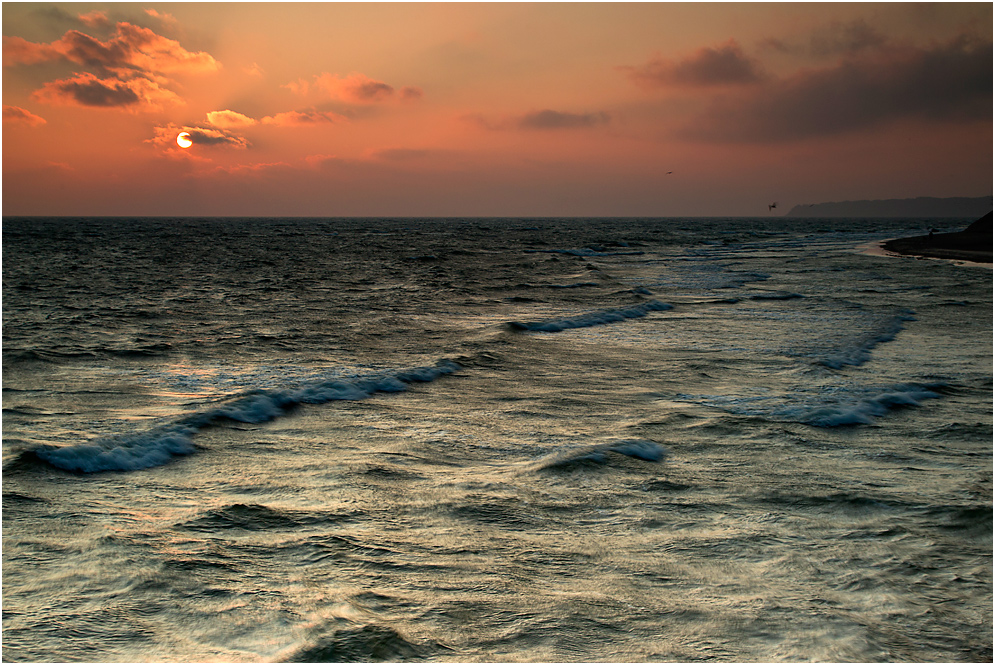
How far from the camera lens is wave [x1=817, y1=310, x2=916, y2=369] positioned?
9.94 meters

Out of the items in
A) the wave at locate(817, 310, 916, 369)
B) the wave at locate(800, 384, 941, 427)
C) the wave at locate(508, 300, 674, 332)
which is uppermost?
the wave at locate(508, 300, 674, 332)

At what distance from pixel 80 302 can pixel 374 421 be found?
15.6 metres

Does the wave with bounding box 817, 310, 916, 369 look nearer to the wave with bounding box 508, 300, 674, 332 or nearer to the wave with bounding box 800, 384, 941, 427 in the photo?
the wave with bounding box 800, 384, 941, 427

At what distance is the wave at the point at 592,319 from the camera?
14.0 meters

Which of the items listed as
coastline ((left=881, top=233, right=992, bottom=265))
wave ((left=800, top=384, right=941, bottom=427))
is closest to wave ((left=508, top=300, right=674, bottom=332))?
wave ((left=800, top=384, right=941, bottom=427))

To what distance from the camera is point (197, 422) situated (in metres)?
7.20

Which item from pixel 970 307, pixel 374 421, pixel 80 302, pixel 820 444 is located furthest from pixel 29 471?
pixel 970 307

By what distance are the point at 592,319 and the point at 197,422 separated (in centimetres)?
960

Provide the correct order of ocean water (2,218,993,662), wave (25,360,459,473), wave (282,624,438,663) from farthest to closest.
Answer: wave (25,360,459,473) → ocean water (2,218,993,662) → wave (282,624,438,663)

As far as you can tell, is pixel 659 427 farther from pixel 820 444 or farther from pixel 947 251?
pixel 947 251

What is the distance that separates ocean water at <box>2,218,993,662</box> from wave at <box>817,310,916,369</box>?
0.09 metres

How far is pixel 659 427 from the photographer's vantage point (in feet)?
22.9

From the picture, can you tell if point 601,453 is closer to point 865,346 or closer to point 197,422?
point 197,422

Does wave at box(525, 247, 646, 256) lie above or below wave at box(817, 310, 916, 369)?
above
